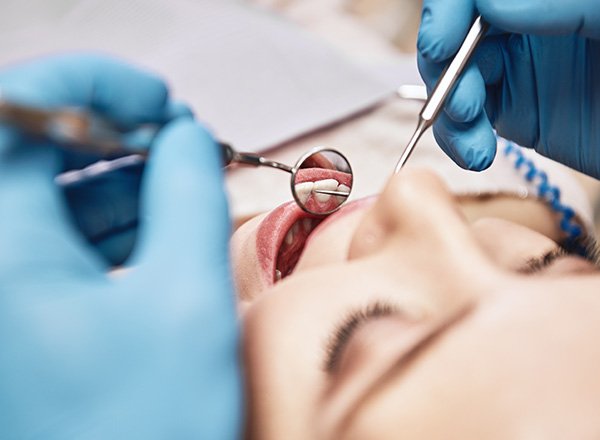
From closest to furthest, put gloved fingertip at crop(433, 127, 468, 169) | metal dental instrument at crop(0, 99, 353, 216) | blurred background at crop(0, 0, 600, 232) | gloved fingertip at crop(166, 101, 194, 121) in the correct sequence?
1. metal dental instrument at crop(0, 99, 353, 216)
2. gloved fingertip at crop(166, 101, 194, 121)
3. gloved fingertip at crop(433, 127, 468, 169)
4. blurred background at crop(0, 0, 600, 232)

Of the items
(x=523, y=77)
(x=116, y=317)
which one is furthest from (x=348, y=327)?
(x=523, y=77)

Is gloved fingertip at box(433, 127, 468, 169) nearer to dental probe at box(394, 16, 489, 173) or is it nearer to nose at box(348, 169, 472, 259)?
dental probe at box(394, 16, 489, 173)

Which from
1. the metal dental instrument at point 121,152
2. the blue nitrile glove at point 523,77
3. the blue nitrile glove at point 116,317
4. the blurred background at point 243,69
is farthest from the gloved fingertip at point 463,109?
the blue nitrile glove at point 116,317

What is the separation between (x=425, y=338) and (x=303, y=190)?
36cm

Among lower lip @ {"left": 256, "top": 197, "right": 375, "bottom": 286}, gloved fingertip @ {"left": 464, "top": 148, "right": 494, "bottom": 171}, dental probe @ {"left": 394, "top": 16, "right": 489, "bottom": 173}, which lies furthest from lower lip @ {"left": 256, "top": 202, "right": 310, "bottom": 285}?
gloved fingertip @ {"left": 464, "top": 148, "right": 494, "bottom": 171}

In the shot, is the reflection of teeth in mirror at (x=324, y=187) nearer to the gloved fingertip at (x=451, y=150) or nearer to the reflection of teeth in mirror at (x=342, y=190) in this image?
the reflection of teeth in mirror at (x=342, y=190)

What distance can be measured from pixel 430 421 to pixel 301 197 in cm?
40

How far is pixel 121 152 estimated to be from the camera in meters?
0.59

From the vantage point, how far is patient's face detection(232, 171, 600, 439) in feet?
1.73

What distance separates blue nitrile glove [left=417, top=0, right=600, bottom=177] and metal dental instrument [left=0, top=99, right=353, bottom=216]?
0.19 meters

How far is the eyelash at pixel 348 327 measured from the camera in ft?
1.95

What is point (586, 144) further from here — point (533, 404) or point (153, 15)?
point (153, 15)

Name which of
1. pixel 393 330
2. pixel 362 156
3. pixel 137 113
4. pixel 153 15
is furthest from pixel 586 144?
pixel 153 15

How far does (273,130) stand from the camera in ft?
4.17
